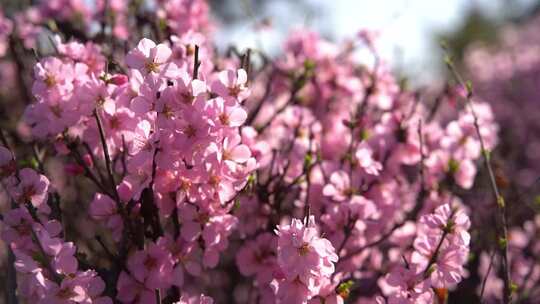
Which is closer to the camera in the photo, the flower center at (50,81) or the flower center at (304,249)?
the flower center at (304,249)

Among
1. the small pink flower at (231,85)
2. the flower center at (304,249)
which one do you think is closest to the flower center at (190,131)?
the small pink flower at (231,85)

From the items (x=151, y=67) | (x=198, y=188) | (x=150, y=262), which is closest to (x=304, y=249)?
(x=198, y=188)

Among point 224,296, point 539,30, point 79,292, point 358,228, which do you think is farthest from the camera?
point 539,30

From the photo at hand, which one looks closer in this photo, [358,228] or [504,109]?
[358,228]

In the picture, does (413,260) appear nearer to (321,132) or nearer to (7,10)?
(321,132)

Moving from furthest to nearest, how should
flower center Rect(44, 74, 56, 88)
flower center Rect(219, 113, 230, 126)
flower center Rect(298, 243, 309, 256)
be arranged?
flower center Rect(44, 74, 56, 88)
flower center Rect(219, 113, 230, 126)
flower center Rect(298, 243, 309, 256)

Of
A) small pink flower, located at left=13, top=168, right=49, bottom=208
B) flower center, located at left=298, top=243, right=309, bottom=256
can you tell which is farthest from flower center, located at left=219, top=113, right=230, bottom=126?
small pink flower, located at left=13, top=168, right=49, bottom=208

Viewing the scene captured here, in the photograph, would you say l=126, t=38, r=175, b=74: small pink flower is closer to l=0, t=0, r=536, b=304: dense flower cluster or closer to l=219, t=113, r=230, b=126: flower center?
l=0, t=0, r=536, b=304: dense flower cluster

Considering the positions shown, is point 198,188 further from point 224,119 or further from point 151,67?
point 151,67

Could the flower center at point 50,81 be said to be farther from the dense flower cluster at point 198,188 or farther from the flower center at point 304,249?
the flower center at point 304,249

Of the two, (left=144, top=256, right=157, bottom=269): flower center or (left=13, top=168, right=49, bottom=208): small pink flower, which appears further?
(left=144, top=256, right=157, bottom=269): flower center

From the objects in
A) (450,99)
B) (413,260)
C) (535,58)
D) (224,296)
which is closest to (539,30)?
(535,58)
